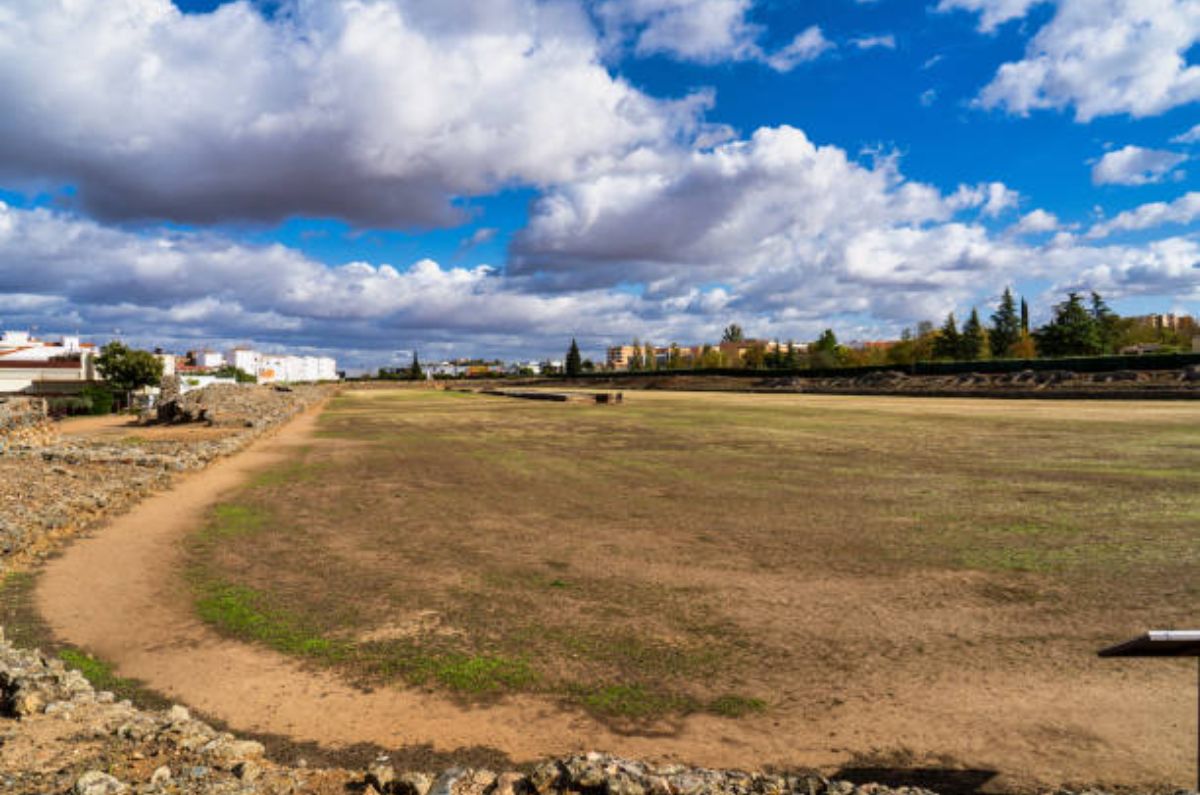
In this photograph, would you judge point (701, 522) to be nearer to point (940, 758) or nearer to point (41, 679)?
point (940, 758)

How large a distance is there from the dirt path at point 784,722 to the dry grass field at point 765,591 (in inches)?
1.2

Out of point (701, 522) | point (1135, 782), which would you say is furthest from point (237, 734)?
point (701, 522)

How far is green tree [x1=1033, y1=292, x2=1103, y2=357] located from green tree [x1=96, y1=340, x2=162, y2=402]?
314 ft

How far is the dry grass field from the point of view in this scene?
493cm

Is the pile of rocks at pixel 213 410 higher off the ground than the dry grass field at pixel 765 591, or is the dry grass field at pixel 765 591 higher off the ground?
the pile of rocks at pixel 213 410

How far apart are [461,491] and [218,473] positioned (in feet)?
27.8

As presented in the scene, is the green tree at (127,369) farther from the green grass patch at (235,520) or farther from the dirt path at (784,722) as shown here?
the dirt path at (784,722)

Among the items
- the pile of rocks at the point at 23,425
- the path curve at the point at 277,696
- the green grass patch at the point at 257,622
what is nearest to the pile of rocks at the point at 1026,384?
the path curve at the point at 277,696

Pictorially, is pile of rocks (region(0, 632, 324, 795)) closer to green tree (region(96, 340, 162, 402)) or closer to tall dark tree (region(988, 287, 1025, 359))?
green tree (region(96, 340, 162, 402))

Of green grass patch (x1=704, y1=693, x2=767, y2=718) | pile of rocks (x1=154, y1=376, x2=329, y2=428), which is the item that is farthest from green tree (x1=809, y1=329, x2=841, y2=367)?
green grass patch (x1=704, y1=693, x2=767, y2=718)

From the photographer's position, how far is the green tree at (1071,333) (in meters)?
77.1

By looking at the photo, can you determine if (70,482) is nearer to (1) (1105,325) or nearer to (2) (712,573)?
(2) (712,573)

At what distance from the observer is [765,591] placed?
7.53m

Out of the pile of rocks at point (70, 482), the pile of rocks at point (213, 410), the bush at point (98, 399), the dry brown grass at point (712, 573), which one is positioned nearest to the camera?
the dry brown grass at point (712, 573)
